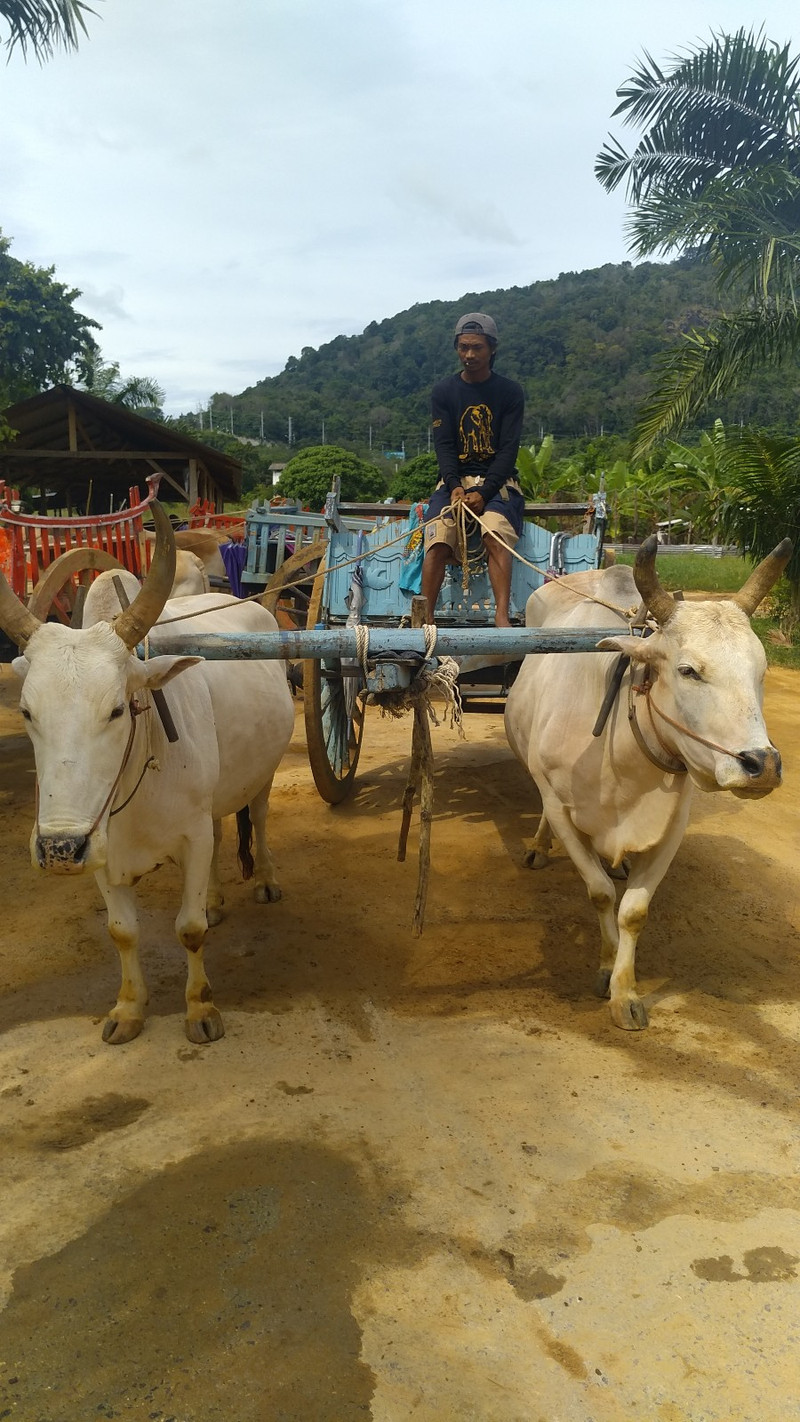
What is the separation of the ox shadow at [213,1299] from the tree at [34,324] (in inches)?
802

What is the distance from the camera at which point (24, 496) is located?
18.2 meters

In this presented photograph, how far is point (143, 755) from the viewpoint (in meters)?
3.15

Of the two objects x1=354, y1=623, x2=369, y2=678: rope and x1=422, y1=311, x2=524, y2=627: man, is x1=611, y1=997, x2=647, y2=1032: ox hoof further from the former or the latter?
x1=422, y1=311, x2=524, y2=627: man

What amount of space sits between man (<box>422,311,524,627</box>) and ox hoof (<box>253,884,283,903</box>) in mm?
1728

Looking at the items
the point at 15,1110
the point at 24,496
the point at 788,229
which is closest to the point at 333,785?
the point at 15,1110

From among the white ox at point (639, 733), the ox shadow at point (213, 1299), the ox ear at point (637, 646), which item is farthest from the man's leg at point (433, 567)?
the ox shadow at point (213, 1299)

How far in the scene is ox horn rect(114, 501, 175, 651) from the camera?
111 inches

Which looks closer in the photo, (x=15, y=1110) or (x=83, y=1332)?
(x=83, y=1332)

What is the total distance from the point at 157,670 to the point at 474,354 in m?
3.14

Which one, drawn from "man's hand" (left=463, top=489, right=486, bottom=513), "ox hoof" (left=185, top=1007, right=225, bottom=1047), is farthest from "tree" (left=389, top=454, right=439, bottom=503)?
"ox hoof" (left=185, top=1007, right=225, bottom=1047)

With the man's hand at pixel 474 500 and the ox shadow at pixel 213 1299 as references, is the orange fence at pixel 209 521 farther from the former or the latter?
the ox shadow at pixel 213 1299

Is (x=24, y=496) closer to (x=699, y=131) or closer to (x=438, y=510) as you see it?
(x=699, y=131)

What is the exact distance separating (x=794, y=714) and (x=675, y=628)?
6.80 m

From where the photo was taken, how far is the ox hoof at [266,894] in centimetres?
478
